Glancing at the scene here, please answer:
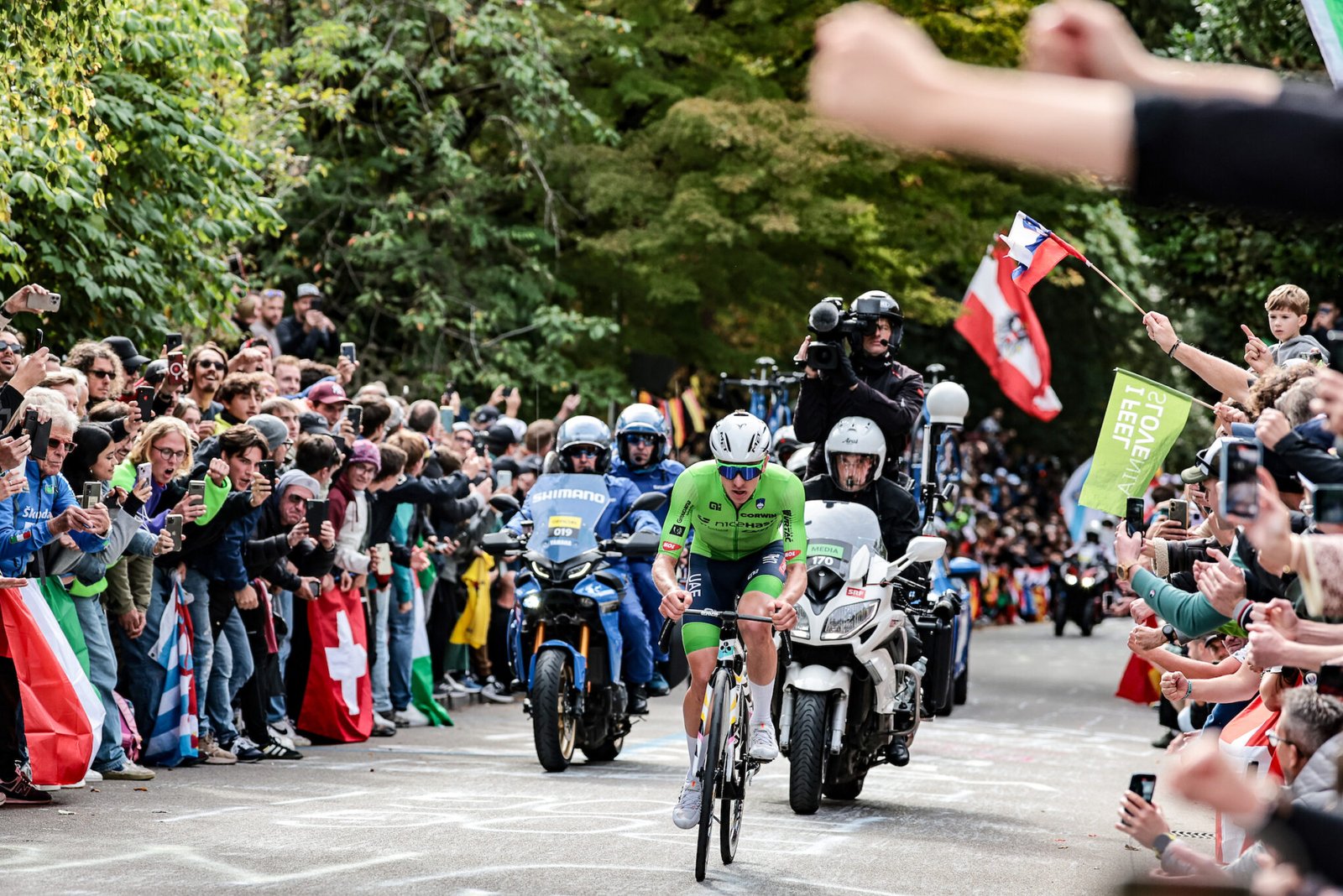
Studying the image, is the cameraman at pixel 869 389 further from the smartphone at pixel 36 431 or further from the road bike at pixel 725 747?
the smartphone at pixel 36 431

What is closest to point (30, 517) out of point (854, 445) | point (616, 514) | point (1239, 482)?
point (616, 514)

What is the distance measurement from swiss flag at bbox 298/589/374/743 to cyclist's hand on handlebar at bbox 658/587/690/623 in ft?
15.9

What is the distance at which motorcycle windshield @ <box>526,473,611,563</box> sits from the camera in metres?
12.9

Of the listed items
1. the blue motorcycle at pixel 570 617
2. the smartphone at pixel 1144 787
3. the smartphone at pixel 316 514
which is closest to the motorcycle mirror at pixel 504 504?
the blue motorcycle at pixel 570 617

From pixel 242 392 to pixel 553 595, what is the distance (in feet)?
7.95

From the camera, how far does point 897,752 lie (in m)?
11.6

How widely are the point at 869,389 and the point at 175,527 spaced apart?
4.08 metres

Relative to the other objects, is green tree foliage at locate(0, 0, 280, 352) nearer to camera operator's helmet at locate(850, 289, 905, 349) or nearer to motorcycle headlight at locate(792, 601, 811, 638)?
camera operator's helmet at locate(850, 289, 905, 349)

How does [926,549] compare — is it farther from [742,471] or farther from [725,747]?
[725,747]

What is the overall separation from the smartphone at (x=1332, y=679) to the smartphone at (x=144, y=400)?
800 cm

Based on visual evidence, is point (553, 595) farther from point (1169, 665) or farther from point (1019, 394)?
point (1019, 394)

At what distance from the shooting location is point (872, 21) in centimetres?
228

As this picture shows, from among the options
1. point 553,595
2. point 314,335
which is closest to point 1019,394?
point 314,335

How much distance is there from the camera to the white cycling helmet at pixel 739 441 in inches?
386
